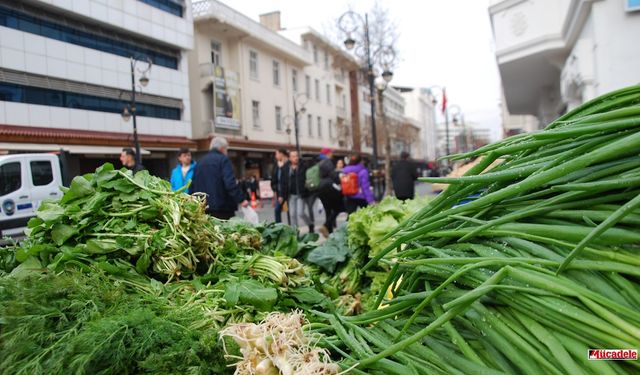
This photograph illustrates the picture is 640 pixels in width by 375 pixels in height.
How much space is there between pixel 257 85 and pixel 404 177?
76.4 feet

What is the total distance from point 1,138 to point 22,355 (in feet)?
59.7

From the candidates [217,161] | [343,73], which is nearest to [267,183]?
[217,161]

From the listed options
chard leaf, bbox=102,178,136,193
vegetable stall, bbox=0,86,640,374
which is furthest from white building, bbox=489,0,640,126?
chard leaf, bbox=102,178,136,193

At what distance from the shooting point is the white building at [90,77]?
1681 centimetres

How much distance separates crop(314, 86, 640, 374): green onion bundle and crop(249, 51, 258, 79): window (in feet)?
99.6

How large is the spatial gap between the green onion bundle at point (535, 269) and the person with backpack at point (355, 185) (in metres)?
7.70

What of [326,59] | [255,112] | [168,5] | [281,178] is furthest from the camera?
[326,59]

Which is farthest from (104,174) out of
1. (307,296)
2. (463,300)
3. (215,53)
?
(215,53)

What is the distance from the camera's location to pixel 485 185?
4.52 ft

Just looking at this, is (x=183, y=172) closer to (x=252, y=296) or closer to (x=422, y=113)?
(x=252, y=296)

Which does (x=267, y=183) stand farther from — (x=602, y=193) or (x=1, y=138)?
(x=602, y=193)

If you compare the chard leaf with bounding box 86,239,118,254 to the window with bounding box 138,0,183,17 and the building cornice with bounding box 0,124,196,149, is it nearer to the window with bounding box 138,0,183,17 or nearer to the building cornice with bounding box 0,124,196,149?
the building cornice with bounding box 0,124,196,149

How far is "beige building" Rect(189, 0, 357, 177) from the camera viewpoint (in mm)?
26484

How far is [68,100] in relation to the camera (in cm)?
1898
